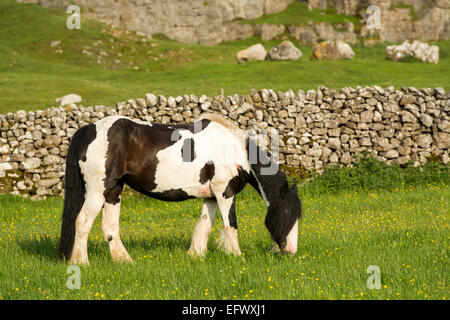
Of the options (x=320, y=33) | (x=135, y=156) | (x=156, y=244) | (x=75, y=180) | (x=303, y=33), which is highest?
(x=135, y=156)

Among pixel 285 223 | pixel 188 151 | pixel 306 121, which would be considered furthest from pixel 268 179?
pixel 306 121

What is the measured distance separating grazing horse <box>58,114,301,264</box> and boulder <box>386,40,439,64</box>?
25.0 m

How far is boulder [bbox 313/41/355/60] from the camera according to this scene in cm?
3066

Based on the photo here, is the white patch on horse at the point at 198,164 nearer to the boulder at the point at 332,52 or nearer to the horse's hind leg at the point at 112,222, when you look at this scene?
the horse's hind leg at the point at 112,222

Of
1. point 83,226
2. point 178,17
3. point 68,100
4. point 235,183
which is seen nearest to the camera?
point 83,226

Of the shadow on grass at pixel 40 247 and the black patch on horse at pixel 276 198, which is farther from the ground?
the black patch on horse at pixel 276 198

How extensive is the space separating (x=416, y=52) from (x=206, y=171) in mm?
26130

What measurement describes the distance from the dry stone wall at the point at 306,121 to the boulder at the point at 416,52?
14889mm

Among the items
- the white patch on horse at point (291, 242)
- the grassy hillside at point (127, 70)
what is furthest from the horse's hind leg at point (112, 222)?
the grassy hillside at point (127, 70)

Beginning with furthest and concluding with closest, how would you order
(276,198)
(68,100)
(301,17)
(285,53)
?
(301,17) < (285,53) < (68,100) < (276,198)

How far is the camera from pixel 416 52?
31.2 metres

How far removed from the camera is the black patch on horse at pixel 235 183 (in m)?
8.51

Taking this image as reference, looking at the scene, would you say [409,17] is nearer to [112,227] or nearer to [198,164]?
[198,164]

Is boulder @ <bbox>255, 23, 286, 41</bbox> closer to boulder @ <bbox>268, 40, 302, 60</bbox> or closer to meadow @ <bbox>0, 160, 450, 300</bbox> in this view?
boulder @ <bbox>268, 40, 302, 60</bbox>
